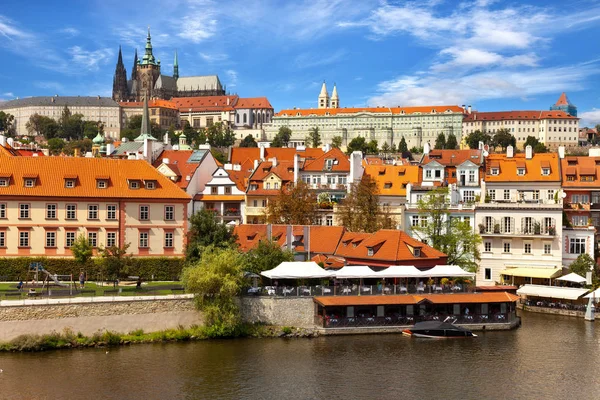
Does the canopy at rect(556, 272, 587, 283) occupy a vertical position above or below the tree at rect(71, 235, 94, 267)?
below

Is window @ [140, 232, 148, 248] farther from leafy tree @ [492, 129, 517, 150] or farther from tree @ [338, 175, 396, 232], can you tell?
leafy tree @ [492, 129, 517, 150]

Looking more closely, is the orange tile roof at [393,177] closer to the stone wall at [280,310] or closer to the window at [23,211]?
the stone wall at [280,310]

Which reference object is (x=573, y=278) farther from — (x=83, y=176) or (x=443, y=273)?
→ (x=83, y=176)

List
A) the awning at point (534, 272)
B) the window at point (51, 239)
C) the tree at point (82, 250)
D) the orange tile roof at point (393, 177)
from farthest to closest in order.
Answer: the orange tile roof at point (393, 177) < the awning at point (534, 272) < the window at point (51, 239) < the tree at point (82, 250)

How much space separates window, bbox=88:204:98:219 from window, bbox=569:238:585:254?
120 ft

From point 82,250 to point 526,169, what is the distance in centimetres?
3712

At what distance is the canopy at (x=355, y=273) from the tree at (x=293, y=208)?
1501cm

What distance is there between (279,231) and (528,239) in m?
19.8

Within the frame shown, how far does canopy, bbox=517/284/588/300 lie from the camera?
5216 cm

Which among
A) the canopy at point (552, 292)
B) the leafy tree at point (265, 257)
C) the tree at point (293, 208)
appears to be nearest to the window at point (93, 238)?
the leafy tree at point (265, 257)

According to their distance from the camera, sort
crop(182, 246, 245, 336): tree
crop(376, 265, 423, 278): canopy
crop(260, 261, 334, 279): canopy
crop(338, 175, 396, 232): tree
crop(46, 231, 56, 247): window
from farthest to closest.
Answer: crop(338, 175, 396, 232): tree → crop(46, 231, 56, 247): window → crop(376, 265, 423, 278): canopy → crop(260, 261, 334, 279): canopy → crop(182, 246, 245, 336): tree

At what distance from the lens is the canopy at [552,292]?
52.2 m

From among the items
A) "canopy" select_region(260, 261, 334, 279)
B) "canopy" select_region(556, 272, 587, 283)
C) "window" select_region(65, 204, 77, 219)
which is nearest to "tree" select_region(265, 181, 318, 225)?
"canopy" select_region(260, 261, 334, 279)

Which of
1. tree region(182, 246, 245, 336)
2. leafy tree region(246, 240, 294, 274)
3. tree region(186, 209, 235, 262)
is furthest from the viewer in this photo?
tree region(186, 209, 235, 262)
